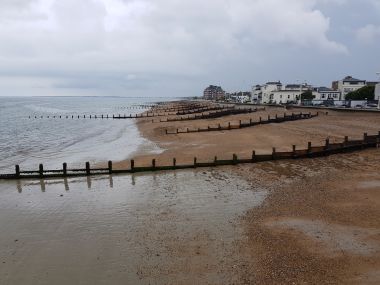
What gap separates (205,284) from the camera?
37.1 feet

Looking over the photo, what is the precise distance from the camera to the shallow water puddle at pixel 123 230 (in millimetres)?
12219

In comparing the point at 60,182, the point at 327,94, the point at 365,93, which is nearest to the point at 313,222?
the point at 60,182

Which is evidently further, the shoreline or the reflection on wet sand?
the reflection on wet sand

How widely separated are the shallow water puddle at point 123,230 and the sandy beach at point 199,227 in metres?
0.05

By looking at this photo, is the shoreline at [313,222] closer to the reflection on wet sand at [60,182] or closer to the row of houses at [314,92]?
the reflection on wet sand at [60,182]

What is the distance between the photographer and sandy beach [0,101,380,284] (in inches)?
476

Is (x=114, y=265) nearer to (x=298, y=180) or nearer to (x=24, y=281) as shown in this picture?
(x=24, y=281)

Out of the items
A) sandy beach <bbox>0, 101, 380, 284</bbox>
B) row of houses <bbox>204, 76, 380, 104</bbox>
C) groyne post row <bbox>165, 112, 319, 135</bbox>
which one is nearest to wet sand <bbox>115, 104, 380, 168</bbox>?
groyne post row <bbox>165, 112, 319, 135</bbox>

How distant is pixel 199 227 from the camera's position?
52.7ft

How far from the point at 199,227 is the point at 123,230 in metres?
3.34

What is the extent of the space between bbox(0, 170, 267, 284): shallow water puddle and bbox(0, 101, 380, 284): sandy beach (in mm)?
54

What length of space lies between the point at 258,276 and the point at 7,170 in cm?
2649

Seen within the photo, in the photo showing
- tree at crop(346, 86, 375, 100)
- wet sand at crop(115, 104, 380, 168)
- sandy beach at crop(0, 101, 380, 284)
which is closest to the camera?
sandy beach at crop(0, 101, 380, 284)

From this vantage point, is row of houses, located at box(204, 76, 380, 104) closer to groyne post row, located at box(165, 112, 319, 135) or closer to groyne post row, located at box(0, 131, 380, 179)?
groyne post row, located at box(165, 112, 319, 135)
